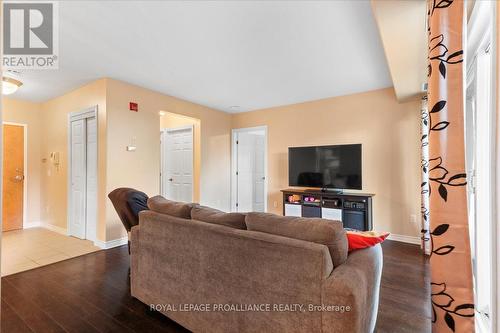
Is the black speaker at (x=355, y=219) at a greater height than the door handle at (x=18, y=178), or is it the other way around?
the door handle at (x=18, y=178)

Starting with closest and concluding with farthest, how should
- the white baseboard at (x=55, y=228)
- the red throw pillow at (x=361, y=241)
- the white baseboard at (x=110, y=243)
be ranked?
1. the red throw pillow at (x=361, y=241)
2. the white baseboard at (x=110, y=243)
3. the white baseboard at (x=55, y=228)

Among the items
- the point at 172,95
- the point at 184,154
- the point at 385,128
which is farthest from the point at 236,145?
the point at 385,128

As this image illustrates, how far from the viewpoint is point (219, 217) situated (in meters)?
1.73

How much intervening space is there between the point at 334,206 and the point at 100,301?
334 cm

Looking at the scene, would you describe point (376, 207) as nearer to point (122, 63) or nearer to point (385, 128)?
point (385, 128)

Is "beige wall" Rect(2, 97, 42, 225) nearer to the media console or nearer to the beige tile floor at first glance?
the beige tile floor

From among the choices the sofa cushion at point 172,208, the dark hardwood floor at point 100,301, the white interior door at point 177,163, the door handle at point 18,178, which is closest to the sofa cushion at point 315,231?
the sofa cushion at point 172,208

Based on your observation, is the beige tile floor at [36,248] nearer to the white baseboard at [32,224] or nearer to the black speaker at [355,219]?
the white baseboard at [32,224]

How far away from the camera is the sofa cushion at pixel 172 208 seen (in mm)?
1928

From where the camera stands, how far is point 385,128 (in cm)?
409

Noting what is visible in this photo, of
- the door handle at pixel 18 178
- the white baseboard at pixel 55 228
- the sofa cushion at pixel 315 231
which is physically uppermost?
the door handle at pixel 18 178

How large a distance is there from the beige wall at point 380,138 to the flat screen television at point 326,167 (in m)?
0.28

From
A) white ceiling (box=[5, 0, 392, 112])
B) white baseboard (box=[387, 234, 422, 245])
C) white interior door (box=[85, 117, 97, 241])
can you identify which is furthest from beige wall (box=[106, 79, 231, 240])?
white baseboard (box=[387, 234, 422, 245])

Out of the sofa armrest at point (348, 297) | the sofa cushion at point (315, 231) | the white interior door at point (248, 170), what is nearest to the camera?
the sofa armrest at point (348, 297)
